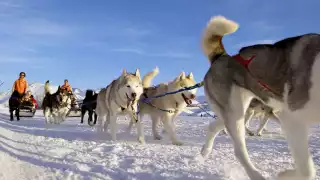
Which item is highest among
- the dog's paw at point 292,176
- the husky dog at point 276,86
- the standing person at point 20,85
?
the standing person at point 20,85

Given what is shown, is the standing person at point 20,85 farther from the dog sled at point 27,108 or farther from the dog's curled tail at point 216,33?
the dog's curled tail at point 216,33

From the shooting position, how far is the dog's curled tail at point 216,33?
11.7ft

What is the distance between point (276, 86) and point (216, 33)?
1.22 m

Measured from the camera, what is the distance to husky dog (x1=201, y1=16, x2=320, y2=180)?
2.47 meters

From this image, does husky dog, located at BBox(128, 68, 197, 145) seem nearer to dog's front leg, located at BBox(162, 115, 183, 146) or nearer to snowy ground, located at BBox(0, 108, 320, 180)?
dog's front leg, located at BBox(162, 115, 183, 146)

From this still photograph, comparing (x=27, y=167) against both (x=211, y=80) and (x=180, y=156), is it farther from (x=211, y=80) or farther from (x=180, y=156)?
(x=211, y=80)

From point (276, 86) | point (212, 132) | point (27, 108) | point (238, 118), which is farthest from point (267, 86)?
point (27, 108)

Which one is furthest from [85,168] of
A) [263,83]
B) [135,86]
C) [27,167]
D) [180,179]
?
[135,86]

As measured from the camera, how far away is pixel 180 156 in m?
4.55

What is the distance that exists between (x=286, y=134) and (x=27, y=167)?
2748 millimetres

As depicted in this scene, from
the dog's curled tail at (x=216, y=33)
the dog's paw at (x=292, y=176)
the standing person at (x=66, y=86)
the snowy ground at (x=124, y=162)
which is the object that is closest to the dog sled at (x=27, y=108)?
the standing person at (x=66, y=86)

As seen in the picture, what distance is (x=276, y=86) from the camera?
8.78ft

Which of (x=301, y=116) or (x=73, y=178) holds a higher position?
(x=301, y=116)

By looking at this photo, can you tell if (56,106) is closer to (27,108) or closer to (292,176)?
(27,108)
